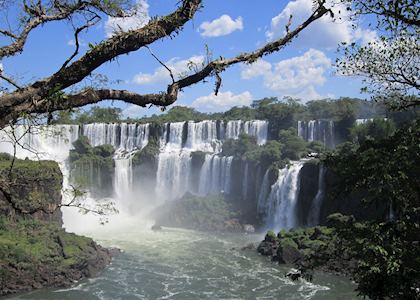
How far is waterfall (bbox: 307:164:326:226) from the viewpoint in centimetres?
2898

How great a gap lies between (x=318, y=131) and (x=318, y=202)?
43.4ft

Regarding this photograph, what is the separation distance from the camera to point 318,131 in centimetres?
4091

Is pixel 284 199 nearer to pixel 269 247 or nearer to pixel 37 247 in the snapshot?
pixel 269 247

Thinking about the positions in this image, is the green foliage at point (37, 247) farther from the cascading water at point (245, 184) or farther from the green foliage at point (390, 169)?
the cascading water at point (245, 184)

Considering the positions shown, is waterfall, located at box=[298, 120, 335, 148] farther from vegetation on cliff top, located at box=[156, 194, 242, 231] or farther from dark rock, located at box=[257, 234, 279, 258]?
dark rock, located at box=[257, 234, 279, 258]

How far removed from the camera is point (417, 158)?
6633 mm

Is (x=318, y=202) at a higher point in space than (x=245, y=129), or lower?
lower

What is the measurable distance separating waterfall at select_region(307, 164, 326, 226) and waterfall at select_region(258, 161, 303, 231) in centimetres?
158

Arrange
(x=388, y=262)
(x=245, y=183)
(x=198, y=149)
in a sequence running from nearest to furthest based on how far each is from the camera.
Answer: (x=388, y=262) < (x=245, y=183) < (x=198, y=149)

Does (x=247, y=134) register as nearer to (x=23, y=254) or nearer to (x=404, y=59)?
(x=23, y=254)

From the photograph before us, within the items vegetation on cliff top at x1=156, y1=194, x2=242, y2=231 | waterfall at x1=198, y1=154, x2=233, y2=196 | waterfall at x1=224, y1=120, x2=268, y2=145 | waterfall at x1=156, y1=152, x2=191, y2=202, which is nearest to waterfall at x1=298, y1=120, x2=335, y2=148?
waterfall at x1=224, y1=120, x2=268, y2=145

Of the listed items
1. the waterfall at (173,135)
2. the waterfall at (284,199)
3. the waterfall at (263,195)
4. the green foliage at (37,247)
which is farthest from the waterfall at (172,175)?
the green foliage at (37,247)

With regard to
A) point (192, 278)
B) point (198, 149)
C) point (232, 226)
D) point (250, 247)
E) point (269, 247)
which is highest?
point (198, 149)

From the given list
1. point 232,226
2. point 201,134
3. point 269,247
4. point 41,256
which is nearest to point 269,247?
point 269,247
